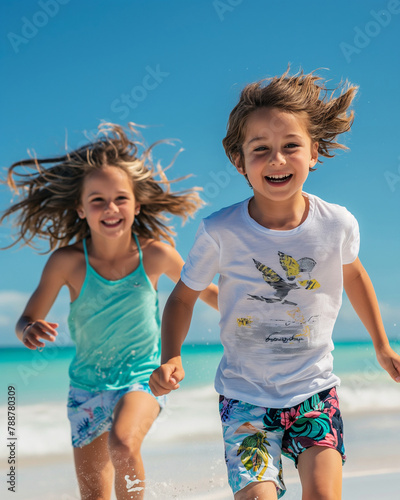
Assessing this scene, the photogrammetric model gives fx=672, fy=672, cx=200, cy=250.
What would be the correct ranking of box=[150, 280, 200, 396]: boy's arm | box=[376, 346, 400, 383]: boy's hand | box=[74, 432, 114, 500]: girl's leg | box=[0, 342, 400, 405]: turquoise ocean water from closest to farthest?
1. box=[150, 280, 200, 396]: boy's arm
2. box=[376, 346, 400, 383]: boy's hand
3. box=[74, 432, 114, 500]: girl's leg
4. box=[0, 342, 400, 405]: turquoise ocean water

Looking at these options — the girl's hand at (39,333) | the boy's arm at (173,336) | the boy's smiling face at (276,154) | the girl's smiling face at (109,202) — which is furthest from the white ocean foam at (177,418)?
the boy's smiling face at (276,154)

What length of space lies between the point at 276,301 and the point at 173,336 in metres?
0.43

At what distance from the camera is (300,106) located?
9.48 feet

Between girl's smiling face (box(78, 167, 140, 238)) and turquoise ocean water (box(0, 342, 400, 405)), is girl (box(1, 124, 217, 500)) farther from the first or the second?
turquoise ocean water (box(0, 342, 400, 405))

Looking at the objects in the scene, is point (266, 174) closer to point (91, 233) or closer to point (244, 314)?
point (244, 314)

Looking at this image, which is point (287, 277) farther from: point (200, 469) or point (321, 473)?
point (200, 469)

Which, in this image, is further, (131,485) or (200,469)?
(200,469)

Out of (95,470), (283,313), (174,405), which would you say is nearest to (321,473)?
(283,313)

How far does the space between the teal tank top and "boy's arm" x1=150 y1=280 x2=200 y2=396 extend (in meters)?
1.04

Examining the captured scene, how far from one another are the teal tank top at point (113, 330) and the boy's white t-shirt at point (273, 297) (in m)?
1.11

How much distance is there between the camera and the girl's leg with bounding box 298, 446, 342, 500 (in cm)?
236

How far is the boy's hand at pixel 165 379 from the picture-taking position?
96.5 inches

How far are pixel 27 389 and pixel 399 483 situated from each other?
5956 millimetres

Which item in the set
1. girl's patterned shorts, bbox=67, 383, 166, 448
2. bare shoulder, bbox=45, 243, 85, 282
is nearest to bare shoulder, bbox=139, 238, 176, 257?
bare shoulder, bbox=45, 243, 85, 282
